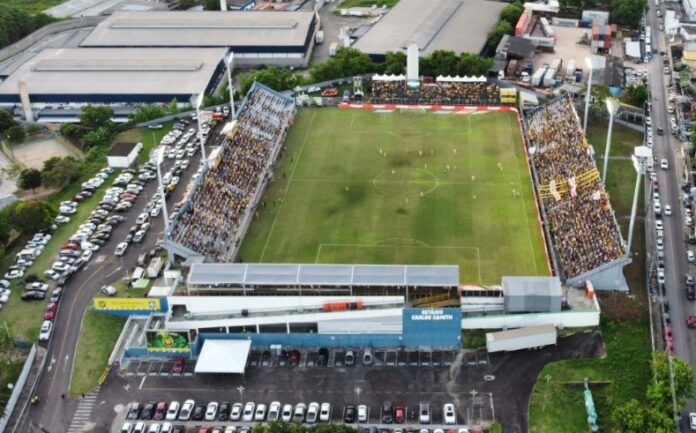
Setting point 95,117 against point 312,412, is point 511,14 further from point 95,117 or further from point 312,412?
point 312,412

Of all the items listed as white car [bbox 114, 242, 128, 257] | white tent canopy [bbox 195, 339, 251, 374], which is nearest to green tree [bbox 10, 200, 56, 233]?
white car [bbox 114, 242, 128, 257]

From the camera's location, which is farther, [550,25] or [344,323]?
[550,25]

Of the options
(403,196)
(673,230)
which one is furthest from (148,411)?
(673,230)

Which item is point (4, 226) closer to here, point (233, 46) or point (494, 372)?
point (494, 372)

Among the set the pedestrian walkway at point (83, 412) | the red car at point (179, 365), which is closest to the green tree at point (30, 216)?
the pedestrian walkway at point (83, 412)

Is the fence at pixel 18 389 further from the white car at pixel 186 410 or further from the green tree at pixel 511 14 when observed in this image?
the green tree at pixel 511 14

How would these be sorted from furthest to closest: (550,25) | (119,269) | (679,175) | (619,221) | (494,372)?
1. (550,25)
2. (679,175)
3. (619,221)
4. (119,269)
5. (494,372)

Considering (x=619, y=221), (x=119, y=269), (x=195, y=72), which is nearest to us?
(x=119, y=269)

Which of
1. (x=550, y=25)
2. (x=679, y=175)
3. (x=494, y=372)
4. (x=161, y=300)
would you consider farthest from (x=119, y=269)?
(x=550, y=25)
